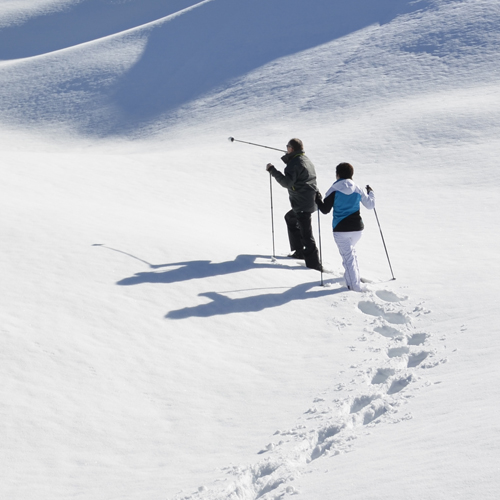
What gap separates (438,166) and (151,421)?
472 inches

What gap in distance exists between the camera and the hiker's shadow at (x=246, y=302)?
7.12 metres

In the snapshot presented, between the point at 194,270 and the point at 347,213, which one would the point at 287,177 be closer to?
the point at 347,213

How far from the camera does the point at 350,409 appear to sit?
529 centimetres

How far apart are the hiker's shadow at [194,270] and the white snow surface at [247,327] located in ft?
0.11

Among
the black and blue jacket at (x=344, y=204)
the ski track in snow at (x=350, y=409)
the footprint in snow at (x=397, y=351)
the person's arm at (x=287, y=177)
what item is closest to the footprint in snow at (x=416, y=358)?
the ski track in snow at (x=350, y=409)

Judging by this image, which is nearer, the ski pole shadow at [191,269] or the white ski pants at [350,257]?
the ski pole shadow at [191,269]

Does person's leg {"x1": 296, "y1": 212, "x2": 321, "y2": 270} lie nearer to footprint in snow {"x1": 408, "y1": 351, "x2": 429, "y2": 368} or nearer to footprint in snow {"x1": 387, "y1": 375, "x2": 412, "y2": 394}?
footprint in snow {"x1": 408, "y1": 351, "x2": 429, "y2": 368}

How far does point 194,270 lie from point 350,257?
2056 mm

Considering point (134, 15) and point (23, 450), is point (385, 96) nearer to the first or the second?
Answer: point (23, 450)

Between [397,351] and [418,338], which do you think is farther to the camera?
[418,338]

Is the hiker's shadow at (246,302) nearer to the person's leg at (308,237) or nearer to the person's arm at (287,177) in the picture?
the person's leg at (308,237)

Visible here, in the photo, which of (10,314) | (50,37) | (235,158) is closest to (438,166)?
(235,158)

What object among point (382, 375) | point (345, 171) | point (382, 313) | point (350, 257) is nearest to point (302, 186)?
point (345, 171)

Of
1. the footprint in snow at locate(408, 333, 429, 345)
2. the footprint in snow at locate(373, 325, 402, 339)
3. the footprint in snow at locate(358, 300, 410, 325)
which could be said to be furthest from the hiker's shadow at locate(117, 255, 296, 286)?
the footprint in snow at locate(408, 333, 429, 345)
